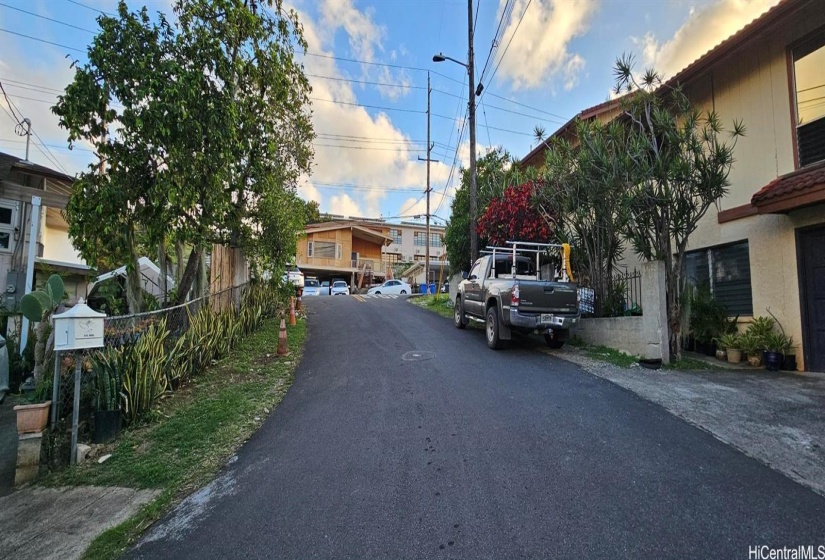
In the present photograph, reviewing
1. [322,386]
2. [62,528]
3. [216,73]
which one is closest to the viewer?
[62,528]

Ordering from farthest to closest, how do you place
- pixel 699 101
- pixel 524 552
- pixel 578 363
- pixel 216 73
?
pixel 699 101 < pixel 578 363 < pixel 216 73 < pixel 524 552

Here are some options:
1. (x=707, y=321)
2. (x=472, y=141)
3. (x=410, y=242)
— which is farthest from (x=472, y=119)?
(x=410, y=242)

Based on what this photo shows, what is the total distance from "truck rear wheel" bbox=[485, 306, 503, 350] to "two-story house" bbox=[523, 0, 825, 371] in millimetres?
5181

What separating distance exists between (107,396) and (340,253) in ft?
122

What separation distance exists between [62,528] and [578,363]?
25.1 ft

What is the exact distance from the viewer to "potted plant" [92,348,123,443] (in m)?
4.77

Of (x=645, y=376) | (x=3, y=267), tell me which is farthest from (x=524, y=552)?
(x=3, y=267)

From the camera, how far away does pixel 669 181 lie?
7953mm

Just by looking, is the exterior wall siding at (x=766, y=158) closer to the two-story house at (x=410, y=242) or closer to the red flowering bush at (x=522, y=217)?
the red flowering bush at (x=522, y=217)

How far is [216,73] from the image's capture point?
7.41 metres

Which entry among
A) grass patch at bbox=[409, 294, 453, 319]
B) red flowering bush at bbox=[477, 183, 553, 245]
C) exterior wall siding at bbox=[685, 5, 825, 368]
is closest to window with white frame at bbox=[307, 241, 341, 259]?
grass patch at bbox=[409, 294, 453, 319]

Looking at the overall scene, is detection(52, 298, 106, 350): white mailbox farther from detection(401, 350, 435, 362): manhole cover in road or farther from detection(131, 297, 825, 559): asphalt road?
detection(401, 350, 435, 362): manhole cover in road

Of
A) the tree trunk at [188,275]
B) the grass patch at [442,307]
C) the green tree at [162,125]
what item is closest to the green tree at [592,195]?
the grass patch at [442,307]

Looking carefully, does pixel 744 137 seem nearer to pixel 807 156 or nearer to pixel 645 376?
pixel 807 156
